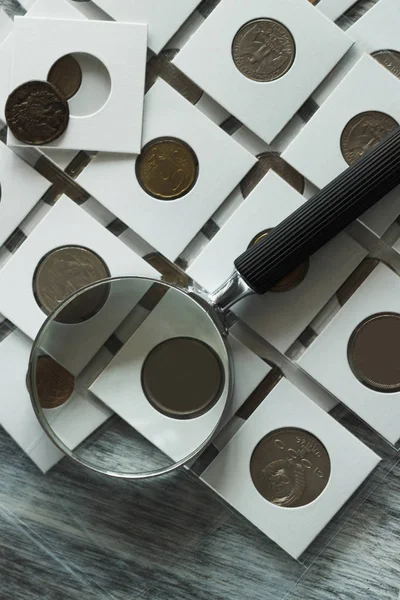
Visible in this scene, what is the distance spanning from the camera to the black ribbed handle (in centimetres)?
66

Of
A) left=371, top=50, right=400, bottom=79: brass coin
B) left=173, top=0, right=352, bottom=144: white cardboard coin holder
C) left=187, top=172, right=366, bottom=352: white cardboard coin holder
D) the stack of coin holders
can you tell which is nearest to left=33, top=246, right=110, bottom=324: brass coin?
the stack of coin holders

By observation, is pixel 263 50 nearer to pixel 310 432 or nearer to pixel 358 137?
pixel 358 137

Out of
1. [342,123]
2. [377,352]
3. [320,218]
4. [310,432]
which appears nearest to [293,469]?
[310,432]

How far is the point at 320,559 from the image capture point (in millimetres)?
720

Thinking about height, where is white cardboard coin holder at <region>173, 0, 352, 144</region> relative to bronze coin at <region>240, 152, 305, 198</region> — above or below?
above

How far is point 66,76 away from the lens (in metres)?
0.70

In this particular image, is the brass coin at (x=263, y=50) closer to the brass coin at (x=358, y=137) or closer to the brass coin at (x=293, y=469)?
the brass coin at (x=358, y=137)

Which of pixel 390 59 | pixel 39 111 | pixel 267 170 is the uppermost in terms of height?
pixel 390 59

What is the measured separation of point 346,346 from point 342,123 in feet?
0.78

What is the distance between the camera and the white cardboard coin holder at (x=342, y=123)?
69 cm

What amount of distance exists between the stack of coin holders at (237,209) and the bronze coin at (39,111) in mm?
11

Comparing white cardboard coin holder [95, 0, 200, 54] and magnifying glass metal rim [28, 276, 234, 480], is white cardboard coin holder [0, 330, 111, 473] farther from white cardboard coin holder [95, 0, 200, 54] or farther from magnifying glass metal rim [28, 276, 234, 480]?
white cardboard coin holder [95, 0, 200, 54]

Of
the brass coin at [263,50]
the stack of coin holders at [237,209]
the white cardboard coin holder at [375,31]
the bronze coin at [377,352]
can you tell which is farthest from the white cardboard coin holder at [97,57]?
the bronze coin at [377,352]

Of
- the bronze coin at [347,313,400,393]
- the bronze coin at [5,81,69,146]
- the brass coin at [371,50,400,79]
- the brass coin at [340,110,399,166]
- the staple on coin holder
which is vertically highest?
the brass coin at [371,50,400,79]
